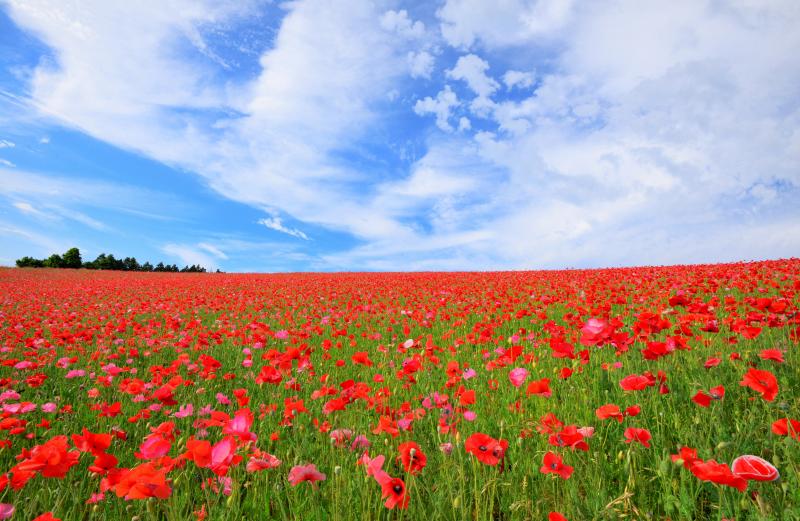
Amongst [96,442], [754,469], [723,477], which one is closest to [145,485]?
[96,442]

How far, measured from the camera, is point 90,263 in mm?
56469

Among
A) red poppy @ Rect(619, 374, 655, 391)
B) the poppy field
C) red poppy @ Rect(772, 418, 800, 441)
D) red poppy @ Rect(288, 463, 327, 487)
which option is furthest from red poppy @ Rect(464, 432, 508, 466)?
red poppy @ Rect(772, 418, 800, 441)

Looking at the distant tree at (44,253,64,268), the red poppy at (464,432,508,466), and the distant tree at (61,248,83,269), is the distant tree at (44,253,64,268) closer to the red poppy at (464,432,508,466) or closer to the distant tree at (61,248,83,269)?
the distant tree at (61,248,83,269)

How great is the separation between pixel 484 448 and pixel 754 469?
0.91 meters

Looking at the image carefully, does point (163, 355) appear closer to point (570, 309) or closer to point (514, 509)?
point (514, 509)

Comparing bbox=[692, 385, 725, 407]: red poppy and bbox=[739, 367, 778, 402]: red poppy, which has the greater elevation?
bbox=[739, 367, 778, 402]: red poppy

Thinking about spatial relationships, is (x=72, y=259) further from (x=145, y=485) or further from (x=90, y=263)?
(x=145, y=485)

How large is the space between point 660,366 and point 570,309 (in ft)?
16.7

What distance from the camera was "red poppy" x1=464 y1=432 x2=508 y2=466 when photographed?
70.4 inches

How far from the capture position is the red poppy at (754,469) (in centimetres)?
133

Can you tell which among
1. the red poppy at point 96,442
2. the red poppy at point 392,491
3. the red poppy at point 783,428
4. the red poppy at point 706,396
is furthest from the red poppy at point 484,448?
the red poppy at point 96,442

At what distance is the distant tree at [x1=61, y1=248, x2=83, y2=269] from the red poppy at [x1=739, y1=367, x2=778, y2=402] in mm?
68606

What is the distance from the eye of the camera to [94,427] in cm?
411

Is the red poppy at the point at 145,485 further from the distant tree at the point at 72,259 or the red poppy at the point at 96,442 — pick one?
the distant tree at the point at 72,259
